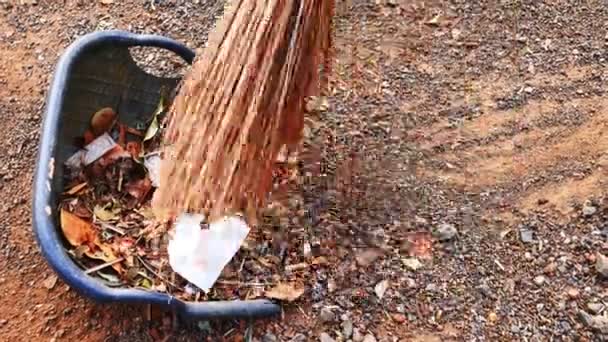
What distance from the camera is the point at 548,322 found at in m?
1.61

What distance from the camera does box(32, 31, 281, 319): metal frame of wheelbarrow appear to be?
4.90 ft

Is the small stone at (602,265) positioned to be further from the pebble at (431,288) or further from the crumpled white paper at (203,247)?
the crumpled white paper at (203,247)

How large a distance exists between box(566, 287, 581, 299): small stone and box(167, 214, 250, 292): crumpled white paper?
0.58m

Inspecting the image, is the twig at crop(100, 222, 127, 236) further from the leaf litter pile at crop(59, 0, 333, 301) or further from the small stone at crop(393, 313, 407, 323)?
the small stone at crop(393, 313, 407, 323)

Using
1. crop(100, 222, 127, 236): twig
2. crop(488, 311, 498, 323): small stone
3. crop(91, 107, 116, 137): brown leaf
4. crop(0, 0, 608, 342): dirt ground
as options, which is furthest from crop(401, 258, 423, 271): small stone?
crop(91, 107, 116, 137): brown leaf

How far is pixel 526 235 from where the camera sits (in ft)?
5.58

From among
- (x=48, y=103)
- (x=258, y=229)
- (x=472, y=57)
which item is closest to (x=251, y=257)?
(x=258, y=229)

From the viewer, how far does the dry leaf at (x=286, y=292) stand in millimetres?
1620

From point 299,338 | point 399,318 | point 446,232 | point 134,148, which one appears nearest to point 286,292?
point 299,338

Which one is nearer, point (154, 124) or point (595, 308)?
point (595, 308)

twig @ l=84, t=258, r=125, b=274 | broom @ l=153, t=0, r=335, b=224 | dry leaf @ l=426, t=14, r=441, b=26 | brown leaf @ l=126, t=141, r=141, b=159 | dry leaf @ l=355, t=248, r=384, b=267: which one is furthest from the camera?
dry leaf @ l=426, t=14, r=441, b=26

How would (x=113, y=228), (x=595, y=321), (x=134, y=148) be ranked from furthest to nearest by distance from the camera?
(x=134, y=148) < (x=113, y=228) < (x=595, y=321)

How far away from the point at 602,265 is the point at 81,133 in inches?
38.5

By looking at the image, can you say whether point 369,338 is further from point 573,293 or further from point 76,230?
point 76,230
